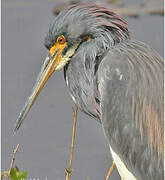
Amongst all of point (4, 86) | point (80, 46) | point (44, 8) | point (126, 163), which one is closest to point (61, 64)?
point (80, 46)

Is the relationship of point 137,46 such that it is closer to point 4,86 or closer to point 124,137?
point 124,137

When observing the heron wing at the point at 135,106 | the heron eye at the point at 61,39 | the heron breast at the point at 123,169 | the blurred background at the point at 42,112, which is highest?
the heron eye at the point at 61,39

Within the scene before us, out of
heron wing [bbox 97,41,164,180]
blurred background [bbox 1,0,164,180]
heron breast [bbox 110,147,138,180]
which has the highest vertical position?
heron wing [bbox 97,41,164,180]

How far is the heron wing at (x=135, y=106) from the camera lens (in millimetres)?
3201

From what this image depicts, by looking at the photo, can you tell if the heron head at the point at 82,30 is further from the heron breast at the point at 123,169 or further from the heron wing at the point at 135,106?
the heron breast at the point at 123,169

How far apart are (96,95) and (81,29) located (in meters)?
0.39

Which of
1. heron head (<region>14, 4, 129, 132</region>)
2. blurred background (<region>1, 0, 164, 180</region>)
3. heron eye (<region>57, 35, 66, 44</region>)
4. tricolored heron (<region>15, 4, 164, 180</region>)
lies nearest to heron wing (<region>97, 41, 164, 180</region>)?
tricolored heron (<region>15, 4, 164, 180</region>)

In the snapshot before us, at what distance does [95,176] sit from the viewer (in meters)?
5.05

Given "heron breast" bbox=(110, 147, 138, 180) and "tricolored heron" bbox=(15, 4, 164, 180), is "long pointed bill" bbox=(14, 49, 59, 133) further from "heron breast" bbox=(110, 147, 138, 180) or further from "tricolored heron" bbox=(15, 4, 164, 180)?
"heron breast" bbox=(110, 147, 138, 180)

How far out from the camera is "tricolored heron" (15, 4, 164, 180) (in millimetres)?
3207

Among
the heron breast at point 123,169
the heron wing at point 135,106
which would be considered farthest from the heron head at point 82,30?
the heron breast at point 123,169

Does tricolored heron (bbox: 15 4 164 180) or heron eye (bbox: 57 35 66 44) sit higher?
heron eye (bbox: 57 35 66 44)

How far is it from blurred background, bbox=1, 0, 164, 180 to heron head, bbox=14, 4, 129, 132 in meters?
1.84

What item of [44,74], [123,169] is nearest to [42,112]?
[44,74]
